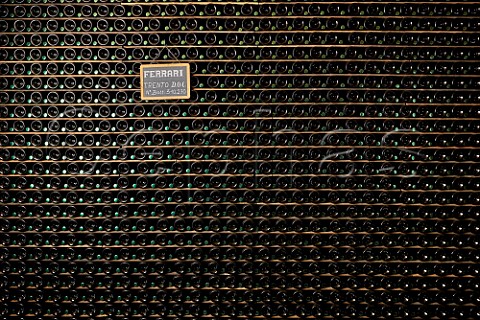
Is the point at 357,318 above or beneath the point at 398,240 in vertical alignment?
beneath

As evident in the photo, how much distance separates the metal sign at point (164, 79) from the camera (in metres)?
3.40

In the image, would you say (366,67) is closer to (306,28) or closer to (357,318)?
(306,28)

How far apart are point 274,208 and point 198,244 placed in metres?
0.64

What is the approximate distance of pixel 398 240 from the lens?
3.42 meters

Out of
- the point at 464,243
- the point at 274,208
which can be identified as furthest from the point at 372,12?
the point at 464,243

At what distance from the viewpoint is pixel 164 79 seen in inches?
134

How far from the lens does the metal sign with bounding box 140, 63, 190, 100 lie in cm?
340

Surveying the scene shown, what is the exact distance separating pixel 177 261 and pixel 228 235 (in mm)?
437

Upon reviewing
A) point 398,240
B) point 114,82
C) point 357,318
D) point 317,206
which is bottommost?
point 357,318

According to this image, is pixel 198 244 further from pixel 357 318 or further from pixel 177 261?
pixel 357 318

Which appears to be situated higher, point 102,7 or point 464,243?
point 102,7

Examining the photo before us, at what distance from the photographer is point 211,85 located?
3.46m

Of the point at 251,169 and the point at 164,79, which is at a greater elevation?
the point at 164,79

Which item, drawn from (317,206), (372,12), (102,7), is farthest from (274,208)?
(102,7)
